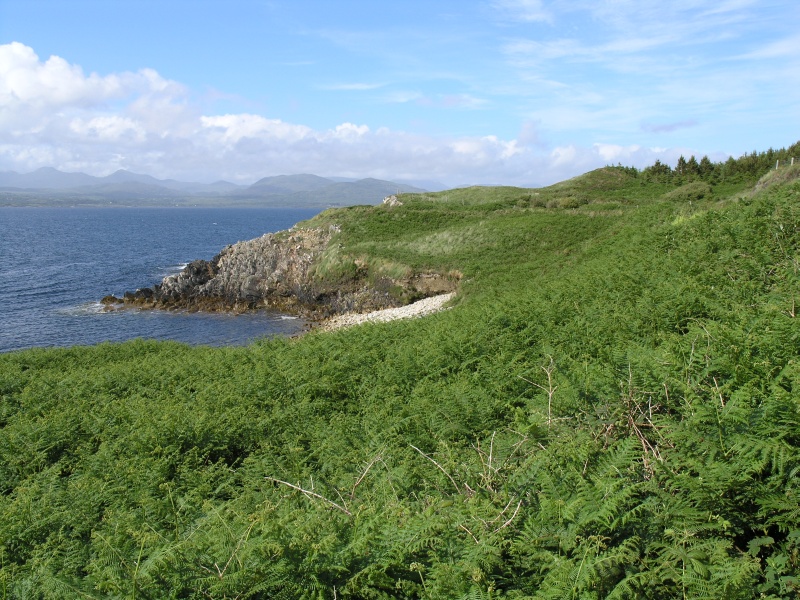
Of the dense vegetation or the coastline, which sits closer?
the dense vegetation

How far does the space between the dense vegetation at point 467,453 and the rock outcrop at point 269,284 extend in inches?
960

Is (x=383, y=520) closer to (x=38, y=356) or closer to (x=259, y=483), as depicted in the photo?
(x=259, y=483)

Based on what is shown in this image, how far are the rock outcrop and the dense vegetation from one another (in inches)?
960

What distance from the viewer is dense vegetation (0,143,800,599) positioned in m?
4.56

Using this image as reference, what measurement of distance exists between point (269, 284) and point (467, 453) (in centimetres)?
4264

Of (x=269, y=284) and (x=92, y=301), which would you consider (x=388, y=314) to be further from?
(x=92, y=301)

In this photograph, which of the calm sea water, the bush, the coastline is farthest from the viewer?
the bush

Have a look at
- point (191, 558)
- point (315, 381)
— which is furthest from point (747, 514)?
point (315, 381)

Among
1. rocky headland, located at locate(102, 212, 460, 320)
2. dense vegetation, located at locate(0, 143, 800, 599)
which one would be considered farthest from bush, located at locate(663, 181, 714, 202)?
dense vegetation, located at locate(0, 143, 800, 599)

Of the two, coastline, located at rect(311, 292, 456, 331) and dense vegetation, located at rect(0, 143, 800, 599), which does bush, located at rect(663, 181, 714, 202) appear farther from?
dense vegetation, located at rect(0, 143, 800, 599)

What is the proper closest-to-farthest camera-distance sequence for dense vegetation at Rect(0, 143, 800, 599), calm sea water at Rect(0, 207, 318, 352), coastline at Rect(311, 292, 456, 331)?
dense vegetation at Rect(0, 143, 800, 599), coastline at Rect(311, 292, 456, 331), calm sea water at Rect(0, 207, 318, 352)

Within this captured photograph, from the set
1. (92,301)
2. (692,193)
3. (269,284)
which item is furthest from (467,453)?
(92,301)

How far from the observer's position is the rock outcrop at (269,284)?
1710 inches

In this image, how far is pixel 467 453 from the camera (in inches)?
311
